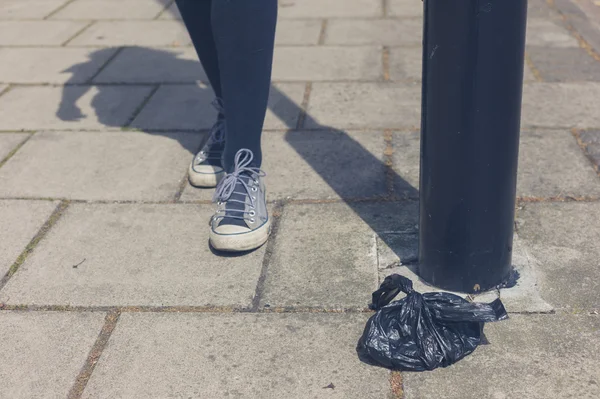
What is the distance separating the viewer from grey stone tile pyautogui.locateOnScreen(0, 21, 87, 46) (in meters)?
4.52

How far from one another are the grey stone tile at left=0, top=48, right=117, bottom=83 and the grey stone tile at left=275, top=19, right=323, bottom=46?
956mm

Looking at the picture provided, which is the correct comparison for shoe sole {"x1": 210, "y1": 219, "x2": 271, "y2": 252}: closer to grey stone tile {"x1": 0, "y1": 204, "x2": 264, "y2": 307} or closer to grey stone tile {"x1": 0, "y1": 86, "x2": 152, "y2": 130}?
grey stone tile {"x1": 0, "y1": 204, "x2": 264, "y2": 307}

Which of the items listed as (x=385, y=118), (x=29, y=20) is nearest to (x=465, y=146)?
(x=385, y=118)

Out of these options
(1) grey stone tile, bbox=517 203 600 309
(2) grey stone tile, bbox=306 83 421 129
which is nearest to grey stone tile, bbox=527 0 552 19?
(2) grey stone tile, bbox=306 83 421 129

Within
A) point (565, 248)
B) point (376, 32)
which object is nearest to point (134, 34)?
point (376, 32)

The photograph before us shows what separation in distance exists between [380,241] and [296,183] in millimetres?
531

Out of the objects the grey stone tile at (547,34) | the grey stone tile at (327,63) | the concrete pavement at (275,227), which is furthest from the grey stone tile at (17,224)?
the grey stone tile at (547,34)

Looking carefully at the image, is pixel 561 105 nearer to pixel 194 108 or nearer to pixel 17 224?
pixel 194 108

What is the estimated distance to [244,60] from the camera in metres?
2.37

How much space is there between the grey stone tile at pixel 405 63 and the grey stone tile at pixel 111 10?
5.72ft

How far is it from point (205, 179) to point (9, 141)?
1.00 meters

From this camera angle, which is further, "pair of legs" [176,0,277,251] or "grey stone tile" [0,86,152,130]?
"grey stone tile" [0,86,152,130]

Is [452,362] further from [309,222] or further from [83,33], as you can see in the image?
[83,33]

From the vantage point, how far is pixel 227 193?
247cm
